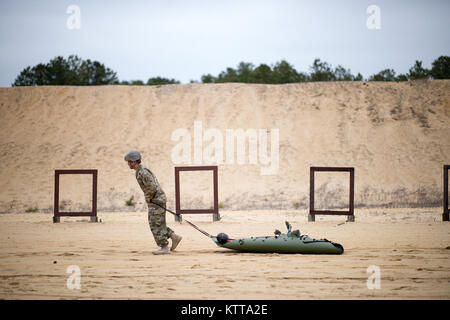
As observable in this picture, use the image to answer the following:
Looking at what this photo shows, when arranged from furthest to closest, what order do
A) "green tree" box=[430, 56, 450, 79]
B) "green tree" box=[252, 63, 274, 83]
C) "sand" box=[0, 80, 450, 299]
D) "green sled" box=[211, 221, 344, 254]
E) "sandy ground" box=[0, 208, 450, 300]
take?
1. "green tree" box=[252, 63, 274, 83]
2. "green tree" box=[430, 56, 450, 79]
3. "green sled" box=[211, 221, 344, 254]
4. "sand" box=[0, 80, 450, 299]
5. "sandy ground" box=[0, 208, 450, 300]

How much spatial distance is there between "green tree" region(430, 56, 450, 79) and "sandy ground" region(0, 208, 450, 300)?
4024 cm

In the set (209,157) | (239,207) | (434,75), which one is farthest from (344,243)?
(434,75)

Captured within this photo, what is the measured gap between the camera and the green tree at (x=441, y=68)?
51844 millimetres

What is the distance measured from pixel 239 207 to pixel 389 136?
13560 millimetres

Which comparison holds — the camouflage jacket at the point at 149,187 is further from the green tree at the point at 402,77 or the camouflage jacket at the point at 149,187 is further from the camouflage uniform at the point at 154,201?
the green tree at the point at 402,77

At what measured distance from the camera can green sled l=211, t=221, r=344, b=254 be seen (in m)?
10.8

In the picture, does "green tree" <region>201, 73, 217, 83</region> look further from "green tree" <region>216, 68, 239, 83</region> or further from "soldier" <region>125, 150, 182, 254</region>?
"soldier" <region>125, 150, 182, 254</region>

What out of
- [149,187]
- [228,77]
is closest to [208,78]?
[228,77]

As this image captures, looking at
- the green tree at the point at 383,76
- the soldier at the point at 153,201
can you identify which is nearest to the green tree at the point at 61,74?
the green tree at the point at 383,76

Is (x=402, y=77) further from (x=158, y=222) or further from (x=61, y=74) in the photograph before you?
(x=158, y=222)

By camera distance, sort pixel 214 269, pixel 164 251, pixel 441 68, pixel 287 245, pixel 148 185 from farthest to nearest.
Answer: pixel 441 68
pixel 164 251
pixel 148 185
pixel 287 245
pixel 214 269

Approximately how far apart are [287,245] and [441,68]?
1804 inches

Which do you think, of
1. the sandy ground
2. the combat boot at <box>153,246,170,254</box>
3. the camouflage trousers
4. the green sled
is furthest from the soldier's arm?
the green sled

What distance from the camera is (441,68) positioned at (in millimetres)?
52281
